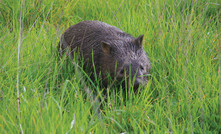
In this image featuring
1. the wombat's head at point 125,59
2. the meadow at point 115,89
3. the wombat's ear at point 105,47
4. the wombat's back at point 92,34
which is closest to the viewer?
the meadow at point 115,89

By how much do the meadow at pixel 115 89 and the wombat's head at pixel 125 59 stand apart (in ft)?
0.53

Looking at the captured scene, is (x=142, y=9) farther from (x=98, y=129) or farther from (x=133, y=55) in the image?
(x=98, y=129)

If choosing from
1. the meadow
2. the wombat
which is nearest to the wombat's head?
the wombat

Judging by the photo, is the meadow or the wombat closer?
the meadow

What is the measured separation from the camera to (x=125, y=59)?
3877mm

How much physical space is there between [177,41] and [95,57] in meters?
1.17

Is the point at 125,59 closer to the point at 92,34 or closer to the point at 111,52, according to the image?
the point at 111,52

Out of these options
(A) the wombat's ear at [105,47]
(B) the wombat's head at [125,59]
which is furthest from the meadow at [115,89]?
(A) the wombat's ear at [105,47]

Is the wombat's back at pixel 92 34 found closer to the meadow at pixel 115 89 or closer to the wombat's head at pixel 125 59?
the wombat's head at pixel 125 59

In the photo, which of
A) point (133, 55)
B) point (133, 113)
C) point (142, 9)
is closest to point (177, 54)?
point (133, 55)

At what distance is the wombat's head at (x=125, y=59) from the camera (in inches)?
148

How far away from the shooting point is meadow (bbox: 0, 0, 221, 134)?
2777 mm

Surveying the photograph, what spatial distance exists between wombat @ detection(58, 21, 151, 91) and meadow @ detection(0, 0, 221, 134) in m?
0.17

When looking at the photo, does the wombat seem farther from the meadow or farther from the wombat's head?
the meadow
